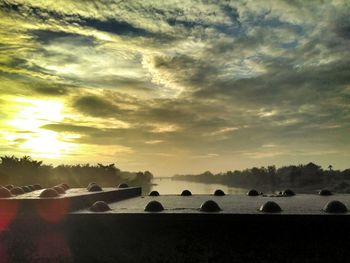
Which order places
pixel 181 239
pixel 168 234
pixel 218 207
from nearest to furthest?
pixel 181 239 < pixel 168 234 < pixel 218 207

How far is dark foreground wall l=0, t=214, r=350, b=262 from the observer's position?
14914 mm

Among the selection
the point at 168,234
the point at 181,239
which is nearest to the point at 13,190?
the point at 168,234

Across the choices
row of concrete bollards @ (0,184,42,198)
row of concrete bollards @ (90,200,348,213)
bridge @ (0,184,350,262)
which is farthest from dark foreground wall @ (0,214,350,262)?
row of concrete bollards @ (0,184,42,198)

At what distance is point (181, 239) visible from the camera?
15.7 metres

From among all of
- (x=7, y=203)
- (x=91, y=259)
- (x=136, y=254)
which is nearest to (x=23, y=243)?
(x=7, y=203)

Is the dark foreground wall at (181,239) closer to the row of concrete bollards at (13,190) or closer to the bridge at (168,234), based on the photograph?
the bridge at (168,234)

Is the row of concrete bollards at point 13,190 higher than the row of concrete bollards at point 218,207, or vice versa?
the row of concrete bollards at point 13,190

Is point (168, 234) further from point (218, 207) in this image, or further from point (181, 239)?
point (218, 207)

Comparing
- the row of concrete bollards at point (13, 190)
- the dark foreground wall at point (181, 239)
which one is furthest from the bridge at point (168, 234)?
the row of concrete bollards at point (13, 190)

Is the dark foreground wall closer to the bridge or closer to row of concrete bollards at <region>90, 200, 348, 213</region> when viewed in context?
the bridge

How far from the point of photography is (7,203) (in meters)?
16.7

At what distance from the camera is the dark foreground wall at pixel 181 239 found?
14914 millimetres

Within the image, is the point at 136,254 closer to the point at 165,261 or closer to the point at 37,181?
the point at 165,261

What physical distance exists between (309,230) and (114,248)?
7845 mm
